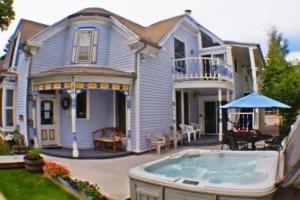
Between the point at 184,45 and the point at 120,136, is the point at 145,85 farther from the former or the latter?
the point at 184,45

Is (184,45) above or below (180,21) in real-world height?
below

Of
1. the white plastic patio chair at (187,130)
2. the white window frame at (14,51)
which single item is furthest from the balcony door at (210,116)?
the white window frame at (14,51)

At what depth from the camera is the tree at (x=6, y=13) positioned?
11.3m

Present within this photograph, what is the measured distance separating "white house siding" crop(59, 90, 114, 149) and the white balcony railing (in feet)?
13.3

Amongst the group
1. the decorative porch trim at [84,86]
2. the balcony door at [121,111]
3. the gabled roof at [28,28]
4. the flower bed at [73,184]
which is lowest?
the flower bed at [73,184]

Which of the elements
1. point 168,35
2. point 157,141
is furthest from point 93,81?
point 168,35

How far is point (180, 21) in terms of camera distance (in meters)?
17.1

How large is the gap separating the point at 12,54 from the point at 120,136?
824 centimetres

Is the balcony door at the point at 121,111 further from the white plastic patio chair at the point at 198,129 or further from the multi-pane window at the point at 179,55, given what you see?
the white plastic patio chair at the point at 198,129

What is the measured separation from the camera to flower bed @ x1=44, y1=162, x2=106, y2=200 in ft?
20.7

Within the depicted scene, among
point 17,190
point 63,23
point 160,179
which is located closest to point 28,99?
point 63,23

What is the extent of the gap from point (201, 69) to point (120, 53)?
6124mm

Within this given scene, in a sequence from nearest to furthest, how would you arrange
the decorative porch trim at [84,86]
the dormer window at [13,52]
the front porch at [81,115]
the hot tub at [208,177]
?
the hot tub at [208,177], the decorative porch trim at [84,86], the front porch at [81,115], the dormer window at [13,52]

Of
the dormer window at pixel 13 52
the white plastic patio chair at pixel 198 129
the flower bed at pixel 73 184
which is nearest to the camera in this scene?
the flower bed at pixel 73 184
